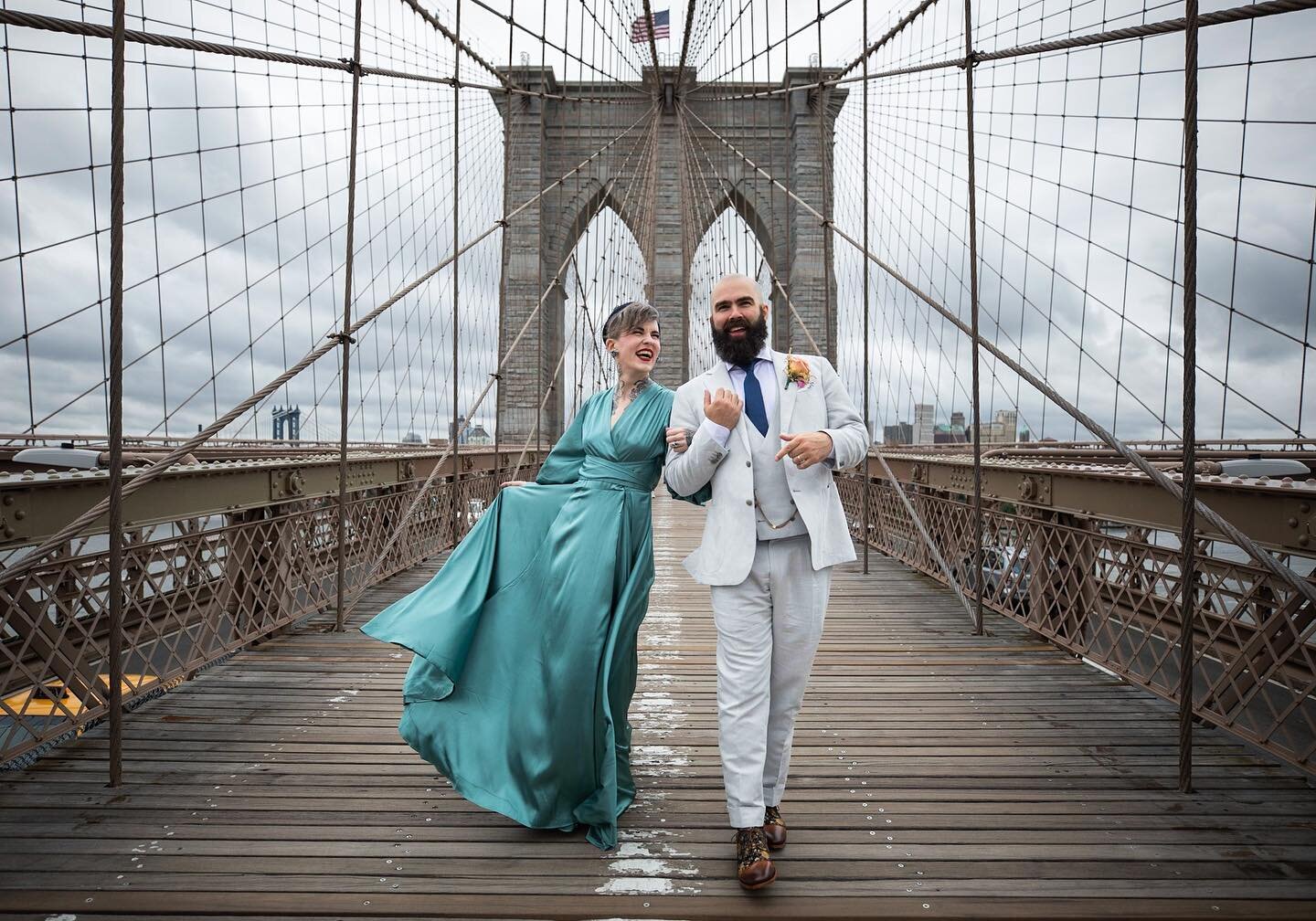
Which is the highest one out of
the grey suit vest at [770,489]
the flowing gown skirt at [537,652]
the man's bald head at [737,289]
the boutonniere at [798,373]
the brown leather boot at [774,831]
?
the man's bald head at [737,289]

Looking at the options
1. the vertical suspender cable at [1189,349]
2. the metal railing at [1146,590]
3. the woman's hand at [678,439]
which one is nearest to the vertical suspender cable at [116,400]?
the woman's hand at [678,439]

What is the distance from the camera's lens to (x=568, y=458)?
221cm

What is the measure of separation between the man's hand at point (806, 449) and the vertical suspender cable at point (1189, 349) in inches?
46.5

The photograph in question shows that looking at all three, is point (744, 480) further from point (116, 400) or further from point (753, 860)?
point (116, 400)

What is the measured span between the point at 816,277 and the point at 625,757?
635 inches

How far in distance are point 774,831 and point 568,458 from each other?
3.77ft

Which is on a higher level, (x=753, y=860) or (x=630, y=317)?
(x=630, y=317)

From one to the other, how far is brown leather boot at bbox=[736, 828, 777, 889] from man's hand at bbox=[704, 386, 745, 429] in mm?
961

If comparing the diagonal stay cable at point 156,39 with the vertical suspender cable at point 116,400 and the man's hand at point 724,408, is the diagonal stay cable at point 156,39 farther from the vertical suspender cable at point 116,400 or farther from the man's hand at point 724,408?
the man's hand at point 724,408

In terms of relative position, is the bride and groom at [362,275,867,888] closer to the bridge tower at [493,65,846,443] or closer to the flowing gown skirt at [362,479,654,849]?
the flowing gown skirt at [362,479,654,849]

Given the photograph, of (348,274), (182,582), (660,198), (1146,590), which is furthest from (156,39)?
(660,198)

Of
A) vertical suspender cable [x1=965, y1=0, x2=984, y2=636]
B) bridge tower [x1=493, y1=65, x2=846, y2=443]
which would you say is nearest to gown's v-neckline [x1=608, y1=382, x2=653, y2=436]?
vertical suspender cable [x1=965, y1=0, x2=984, y2=636]

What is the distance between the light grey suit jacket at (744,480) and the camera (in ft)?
5.85

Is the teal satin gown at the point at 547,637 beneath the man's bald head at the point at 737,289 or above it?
beneath
